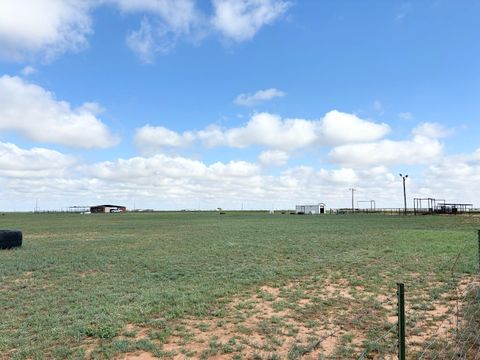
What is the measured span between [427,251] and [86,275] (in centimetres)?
1328

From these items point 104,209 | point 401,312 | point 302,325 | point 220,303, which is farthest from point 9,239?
point 104,209

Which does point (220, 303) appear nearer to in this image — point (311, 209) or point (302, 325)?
point (302, 325)

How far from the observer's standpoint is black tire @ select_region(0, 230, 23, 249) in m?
17.8

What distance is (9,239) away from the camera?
59.0 ft

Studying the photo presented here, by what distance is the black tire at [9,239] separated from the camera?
17.8 meters

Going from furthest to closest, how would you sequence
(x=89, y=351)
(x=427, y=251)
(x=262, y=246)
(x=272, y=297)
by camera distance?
1. (x=262, y=246)
2. (x=427, y=251)
3. (x=272, y=297)
4. (x=89, y=351)

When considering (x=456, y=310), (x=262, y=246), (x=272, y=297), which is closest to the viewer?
(x=456, y=310)

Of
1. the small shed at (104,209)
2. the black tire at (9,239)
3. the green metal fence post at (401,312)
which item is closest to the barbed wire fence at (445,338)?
the green metal fence post at (401,312)

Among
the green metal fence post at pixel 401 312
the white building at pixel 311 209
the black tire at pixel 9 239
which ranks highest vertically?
the white building at pixel 311 209

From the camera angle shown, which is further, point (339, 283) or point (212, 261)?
point (212, 261)

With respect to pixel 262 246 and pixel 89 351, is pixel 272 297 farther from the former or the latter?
pixel 262 246

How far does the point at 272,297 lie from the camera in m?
8.41

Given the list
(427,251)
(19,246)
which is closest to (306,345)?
(427,251)

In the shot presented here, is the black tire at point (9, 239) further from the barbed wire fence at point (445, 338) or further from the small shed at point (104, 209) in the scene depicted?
the small shed at point (104, 209)
